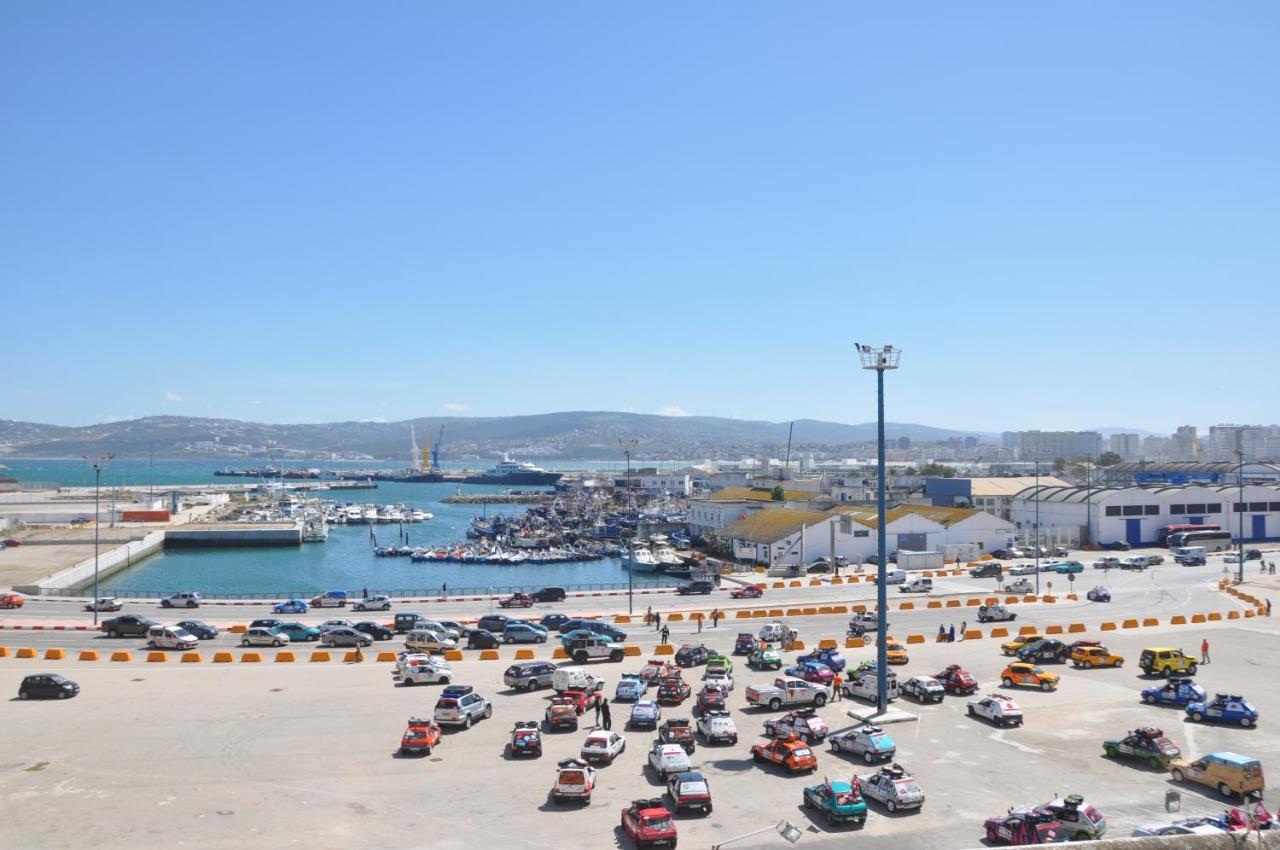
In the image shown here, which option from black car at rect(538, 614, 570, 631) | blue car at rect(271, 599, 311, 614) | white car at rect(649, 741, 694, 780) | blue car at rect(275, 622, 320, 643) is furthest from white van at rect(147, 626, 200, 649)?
white car at rect(649, 741, 694, 780)

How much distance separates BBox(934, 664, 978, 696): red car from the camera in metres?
29.1

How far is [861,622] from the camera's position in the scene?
134ft

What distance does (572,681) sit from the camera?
28781 mm

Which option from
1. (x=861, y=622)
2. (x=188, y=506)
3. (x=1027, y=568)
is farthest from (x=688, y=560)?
(x=188, y=506)

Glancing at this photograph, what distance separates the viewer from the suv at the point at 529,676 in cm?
3022

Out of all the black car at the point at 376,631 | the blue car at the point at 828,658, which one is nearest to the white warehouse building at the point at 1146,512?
the blue car at the point at 828,658

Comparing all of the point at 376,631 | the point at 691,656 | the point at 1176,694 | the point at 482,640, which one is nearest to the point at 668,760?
the point at 691,656

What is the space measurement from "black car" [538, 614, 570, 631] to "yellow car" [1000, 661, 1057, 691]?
784 inches

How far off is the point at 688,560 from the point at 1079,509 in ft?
108

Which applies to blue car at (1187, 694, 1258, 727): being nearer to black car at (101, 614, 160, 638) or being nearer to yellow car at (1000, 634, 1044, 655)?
yellow car at (1000, 634, 1044, 655)

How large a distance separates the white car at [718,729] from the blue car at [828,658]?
8996 mm

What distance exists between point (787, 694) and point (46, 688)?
73.9 feet

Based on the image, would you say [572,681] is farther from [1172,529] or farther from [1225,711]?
[1172,529]

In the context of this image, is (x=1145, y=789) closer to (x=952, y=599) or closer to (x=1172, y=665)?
(x=1172, y=665)
